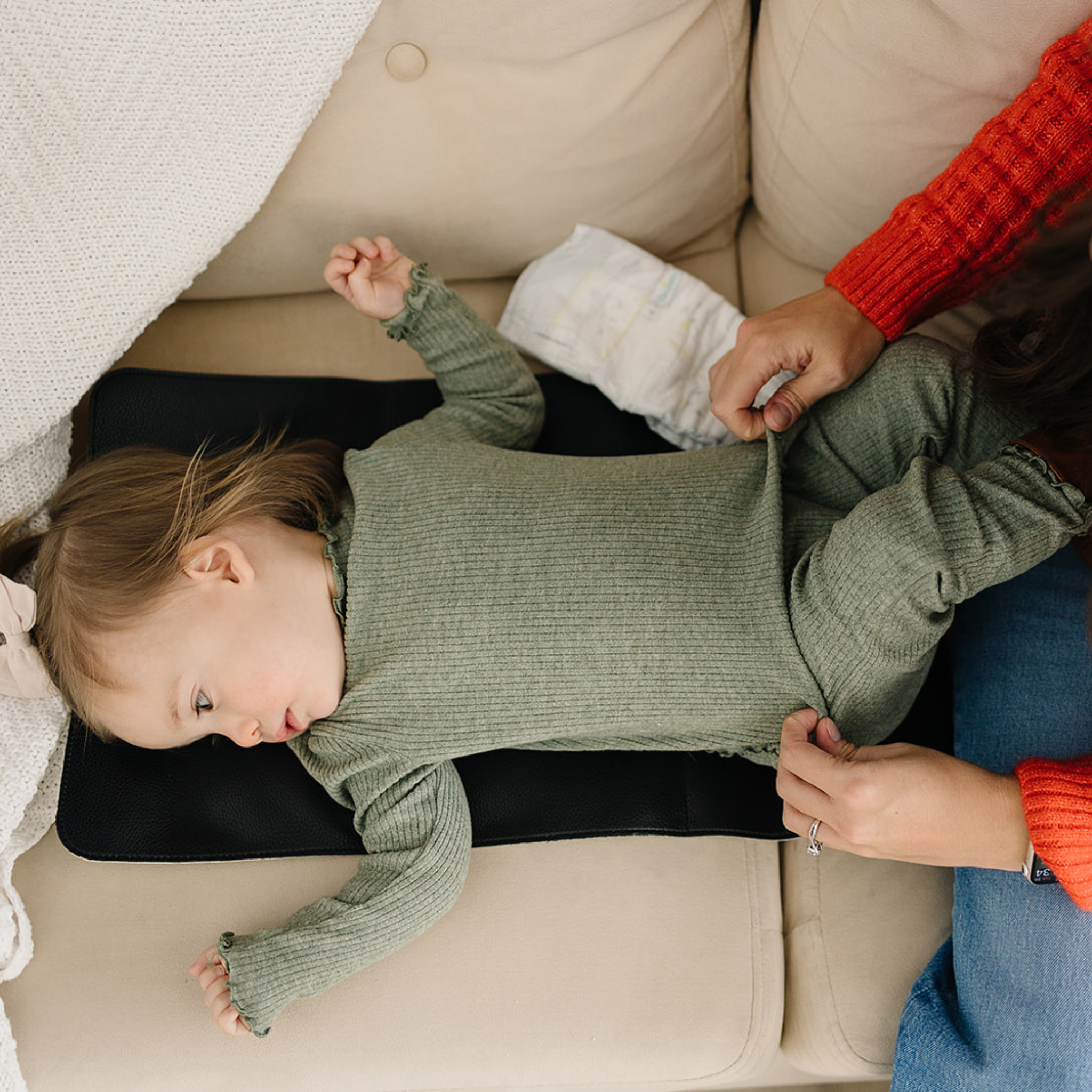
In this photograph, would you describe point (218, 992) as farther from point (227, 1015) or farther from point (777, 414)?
point (777, 414)

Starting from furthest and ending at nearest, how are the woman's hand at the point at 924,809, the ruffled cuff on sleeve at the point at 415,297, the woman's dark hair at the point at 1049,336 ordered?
the ruffled cuff on sleeve at the point at 415,297
the woman's hand at the point at 924,809
the woman's dark hair at the point at 1049,336

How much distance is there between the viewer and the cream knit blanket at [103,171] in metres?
1.06

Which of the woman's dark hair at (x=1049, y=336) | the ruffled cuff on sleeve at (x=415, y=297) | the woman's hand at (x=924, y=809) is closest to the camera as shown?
the woman's dark hair at (x=1049, y=336)

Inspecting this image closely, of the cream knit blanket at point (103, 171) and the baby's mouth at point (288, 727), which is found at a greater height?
the cream knit blanket at point (103, 171)

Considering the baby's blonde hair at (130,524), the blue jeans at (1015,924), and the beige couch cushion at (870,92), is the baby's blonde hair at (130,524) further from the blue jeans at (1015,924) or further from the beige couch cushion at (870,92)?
the blue jeans at (1015,924)

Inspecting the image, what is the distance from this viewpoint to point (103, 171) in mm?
1098

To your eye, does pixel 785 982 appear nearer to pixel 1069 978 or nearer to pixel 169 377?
pixel 1069 978

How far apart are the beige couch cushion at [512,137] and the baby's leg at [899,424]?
1.27 feet

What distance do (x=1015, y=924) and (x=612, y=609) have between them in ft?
1.71

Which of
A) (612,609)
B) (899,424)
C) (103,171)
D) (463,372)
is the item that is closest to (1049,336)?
(899,424)

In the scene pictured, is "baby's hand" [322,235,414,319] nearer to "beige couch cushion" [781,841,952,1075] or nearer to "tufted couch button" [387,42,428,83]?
"tufted couch button" [387,42,428,83]

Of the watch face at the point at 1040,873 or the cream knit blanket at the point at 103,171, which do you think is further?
the cream knit blanket at the point at 103,171

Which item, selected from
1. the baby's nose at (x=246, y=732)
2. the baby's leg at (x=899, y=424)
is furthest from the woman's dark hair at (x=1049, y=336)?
the baby's nose at (x=246, y=732)

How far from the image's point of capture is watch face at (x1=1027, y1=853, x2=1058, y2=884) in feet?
3.00
